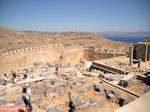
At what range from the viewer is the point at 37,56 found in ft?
61.9

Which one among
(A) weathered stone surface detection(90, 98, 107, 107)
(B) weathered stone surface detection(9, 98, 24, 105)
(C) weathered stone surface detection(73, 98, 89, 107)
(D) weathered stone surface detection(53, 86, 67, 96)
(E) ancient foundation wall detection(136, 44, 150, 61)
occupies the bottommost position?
(A) weathered stone surface detection(90, 98, 107, 107)

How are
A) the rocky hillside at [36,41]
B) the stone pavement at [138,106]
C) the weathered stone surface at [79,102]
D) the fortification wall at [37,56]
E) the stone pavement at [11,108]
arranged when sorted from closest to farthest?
1. the stone pavement at [138,106]
2. the stone pavement at [11,108]
3. the weathered stone surface at [79,102]
4. the fortification wall at [37,56]
5. the rocky hillside at [36,41]

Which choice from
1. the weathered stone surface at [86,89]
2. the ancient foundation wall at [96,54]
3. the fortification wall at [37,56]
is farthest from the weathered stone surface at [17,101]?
the ancient foundation wall at [96,54]

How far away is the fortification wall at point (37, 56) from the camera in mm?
15086

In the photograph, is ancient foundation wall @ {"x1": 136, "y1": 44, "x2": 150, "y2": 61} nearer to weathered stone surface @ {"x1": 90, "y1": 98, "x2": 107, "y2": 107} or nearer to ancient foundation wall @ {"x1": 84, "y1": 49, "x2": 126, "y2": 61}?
ancient foundation wall @ {"x1": 84, "y1": 49, "x2": 126, "y2": 61}

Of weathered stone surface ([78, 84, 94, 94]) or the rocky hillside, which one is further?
the rocky hillside

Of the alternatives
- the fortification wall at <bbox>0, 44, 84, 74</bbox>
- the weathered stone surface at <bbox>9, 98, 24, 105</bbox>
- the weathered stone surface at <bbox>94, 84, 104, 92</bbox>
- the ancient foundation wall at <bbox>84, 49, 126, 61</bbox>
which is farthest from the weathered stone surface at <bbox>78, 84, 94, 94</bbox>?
the ancient foundation wall at <bbox>84, 49, 126, 61</bbox>

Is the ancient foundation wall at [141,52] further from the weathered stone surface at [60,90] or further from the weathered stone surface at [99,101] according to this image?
the weathered stone surface at [60,90]

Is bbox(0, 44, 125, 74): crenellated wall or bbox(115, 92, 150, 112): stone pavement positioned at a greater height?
bbox(115, 92, 150, 112): stone pavement

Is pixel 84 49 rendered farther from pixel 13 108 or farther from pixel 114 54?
pixel 13 108

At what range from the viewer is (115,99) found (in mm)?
5848

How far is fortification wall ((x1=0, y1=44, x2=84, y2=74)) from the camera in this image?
15.1 metres

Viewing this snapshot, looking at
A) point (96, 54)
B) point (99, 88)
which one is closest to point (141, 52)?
point (96, 54)

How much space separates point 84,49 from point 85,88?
17.6 metres
